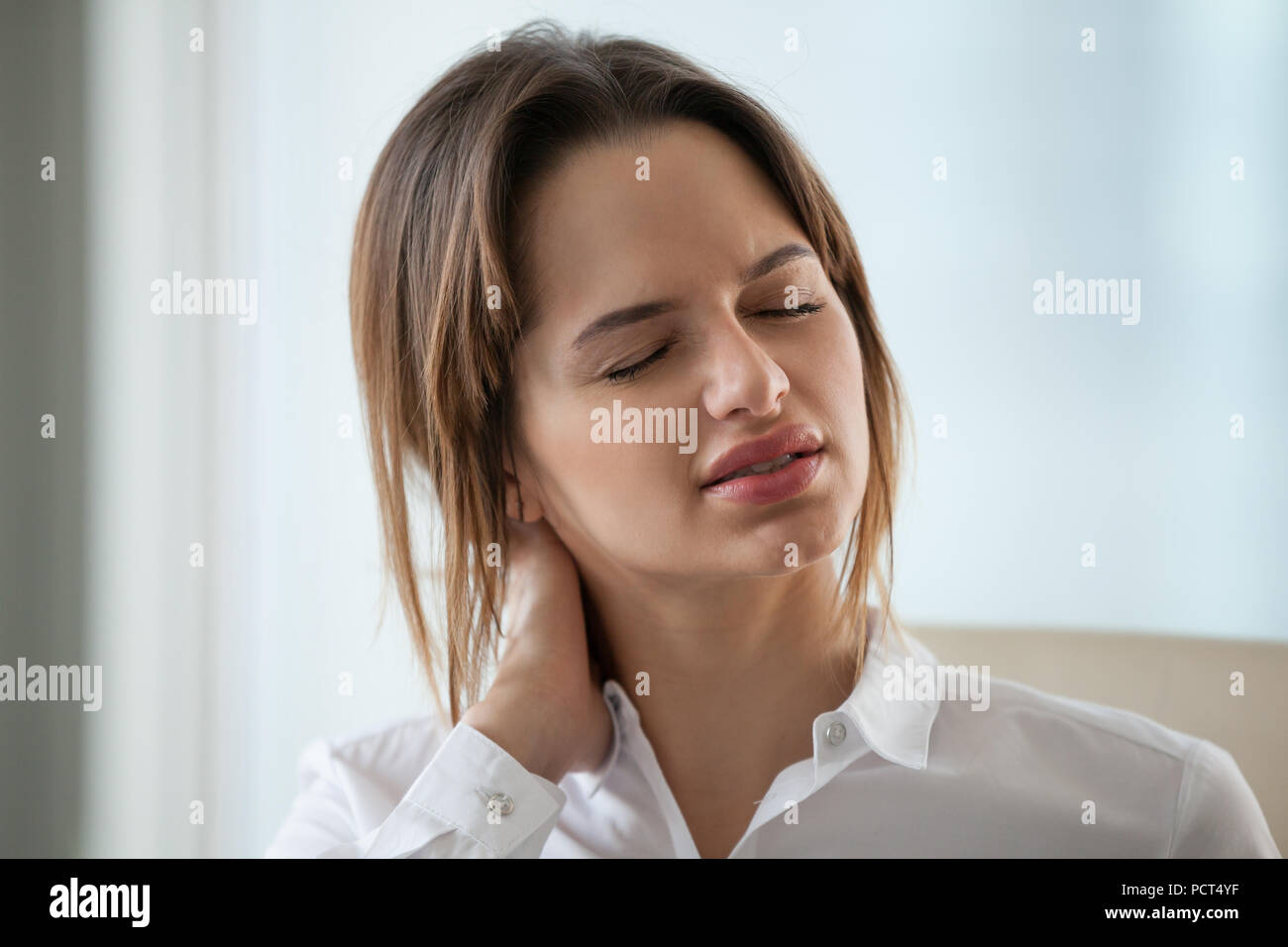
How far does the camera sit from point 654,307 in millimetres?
821

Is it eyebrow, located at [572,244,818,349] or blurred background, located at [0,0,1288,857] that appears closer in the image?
eyebrow, located at [572,244,818,349]

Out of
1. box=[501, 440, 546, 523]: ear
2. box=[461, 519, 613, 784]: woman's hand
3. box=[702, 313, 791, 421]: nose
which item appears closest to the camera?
box=[702, 313, 791, 421]: nose

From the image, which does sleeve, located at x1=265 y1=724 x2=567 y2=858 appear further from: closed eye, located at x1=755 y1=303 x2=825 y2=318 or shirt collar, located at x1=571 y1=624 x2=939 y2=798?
closed eye, located at x1=755 y1=303 x2=825 y2=318

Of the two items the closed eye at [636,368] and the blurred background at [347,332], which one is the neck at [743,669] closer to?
the closed eye at [636,368]

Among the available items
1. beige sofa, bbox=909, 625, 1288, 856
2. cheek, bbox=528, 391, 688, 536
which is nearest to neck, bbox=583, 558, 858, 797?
cheek, bbox=528, 391, 688, 536

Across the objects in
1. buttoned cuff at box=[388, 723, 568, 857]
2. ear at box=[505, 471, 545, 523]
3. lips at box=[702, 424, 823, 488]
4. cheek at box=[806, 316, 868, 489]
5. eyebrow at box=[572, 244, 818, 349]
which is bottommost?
buttoned cuff at box=[388, 723, 568, 857]

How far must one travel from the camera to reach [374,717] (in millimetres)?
1871

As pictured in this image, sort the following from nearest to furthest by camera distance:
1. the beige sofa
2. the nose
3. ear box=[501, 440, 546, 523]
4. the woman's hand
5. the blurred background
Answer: the nose, the woman's hand, ear box=[501, 440, 546, 523], the beige sofa, the blurred background

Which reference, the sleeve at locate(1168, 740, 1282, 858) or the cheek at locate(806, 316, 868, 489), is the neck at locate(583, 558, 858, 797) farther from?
the sleeve at locate(1168, 740, 1282, 858)

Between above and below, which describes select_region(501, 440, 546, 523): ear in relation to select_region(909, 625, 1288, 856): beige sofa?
above

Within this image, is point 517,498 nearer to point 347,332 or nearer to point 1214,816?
point 1214,816

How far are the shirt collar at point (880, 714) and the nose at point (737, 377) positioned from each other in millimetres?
318

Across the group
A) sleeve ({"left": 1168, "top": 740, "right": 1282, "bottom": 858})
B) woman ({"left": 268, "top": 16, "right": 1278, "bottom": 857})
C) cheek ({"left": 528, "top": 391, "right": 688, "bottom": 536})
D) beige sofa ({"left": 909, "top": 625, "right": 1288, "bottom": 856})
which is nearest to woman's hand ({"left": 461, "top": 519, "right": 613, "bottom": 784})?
woman ({"left": 268, "top": 16, "right": 1278, "bottom": 857})

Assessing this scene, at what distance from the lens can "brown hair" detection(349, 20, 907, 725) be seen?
921mm
